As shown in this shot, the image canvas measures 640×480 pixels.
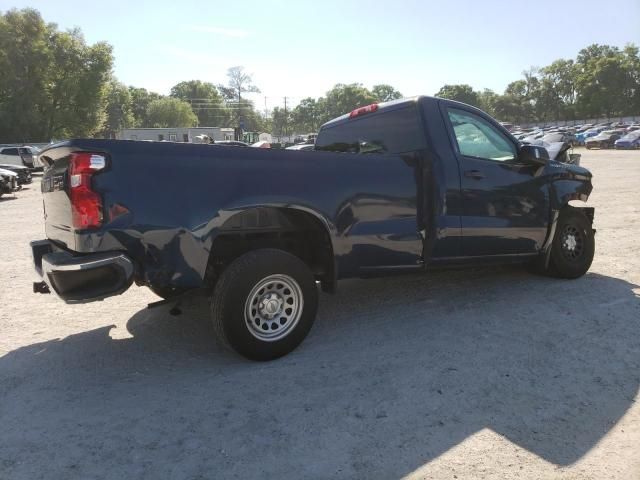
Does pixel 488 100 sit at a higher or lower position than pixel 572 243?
higher

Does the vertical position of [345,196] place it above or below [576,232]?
above

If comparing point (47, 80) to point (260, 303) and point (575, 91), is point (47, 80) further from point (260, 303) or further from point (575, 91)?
point (575, 91)

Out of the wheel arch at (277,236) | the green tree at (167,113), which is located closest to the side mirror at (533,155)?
the wheel arch at (277,236)

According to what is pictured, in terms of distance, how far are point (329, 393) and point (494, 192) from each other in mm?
2703

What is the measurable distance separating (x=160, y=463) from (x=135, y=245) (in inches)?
54.5

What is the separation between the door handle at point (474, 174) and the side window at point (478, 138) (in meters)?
0.17

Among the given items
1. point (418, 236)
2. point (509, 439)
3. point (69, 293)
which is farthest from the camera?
point (418, 236)

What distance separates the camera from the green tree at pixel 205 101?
440ft

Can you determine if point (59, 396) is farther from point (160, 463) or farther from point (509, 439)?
point (509, 439)

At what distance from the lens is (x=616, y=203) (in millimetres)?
11789

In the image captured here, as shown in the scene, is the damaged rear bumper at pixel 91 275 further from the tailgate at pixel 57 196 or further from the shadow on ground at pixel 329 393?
the shadow on ground at pixel 329 393

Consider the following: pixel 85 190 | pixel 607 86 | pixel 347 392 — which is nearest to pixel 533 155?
pixel 347 392

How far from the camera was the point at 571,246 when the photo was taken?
570 centimetres

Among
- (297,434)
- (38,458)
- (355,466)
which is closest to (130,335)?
(38,458)
